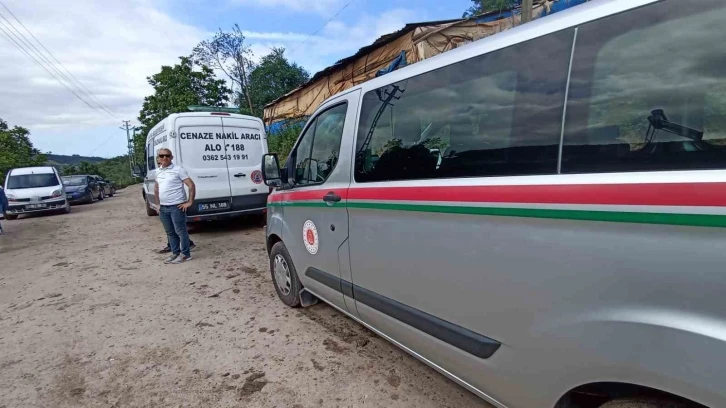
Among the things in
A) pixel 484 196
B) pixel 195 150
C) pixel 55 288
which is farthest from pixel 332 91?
pixel 484 196

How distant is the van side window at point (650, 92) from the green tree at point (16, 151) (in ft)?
96.1

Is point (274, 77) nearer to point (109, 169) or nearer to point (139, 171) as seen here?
point (139, 171)

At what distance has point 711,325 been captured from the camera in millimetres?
977

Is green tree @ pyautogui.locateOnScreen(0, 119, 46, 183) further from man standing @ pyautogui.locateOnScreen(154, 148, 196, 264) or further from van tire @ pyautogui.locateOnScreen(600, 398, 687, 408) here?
van tire @ pyautogui.locateOnScreen(600, 398, 687, 408)

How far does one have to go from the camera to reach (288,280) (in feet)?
11.9

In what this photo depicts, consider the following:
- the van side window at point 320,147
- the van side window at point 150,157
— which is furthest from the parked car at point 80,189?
the van side window at point 320,147

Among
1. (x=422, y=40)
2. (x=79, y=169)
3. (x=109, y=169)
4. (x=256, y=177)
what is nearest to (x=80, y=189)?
(x=256, y=177)

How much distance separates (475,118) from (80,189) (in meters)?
20.4

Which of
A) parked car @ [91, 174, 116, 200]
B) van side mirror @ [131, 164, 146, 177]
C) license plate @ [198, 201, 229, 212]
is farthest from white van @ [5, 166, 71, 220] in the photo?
license plate @ [198, 201, 229, 212]

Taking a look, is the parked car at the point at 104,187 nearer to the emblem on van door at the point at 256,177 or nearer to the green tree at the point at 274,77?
the green tree at the point at 274,77

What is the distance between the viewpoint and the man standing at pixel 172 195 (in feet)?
17.5

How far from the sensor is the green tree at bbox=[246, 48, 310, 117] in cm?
2095

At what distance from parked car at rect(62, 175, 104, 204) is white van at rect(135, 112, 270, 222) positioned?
12.4m

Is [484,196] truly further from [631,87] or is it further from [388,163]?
[388,163]
